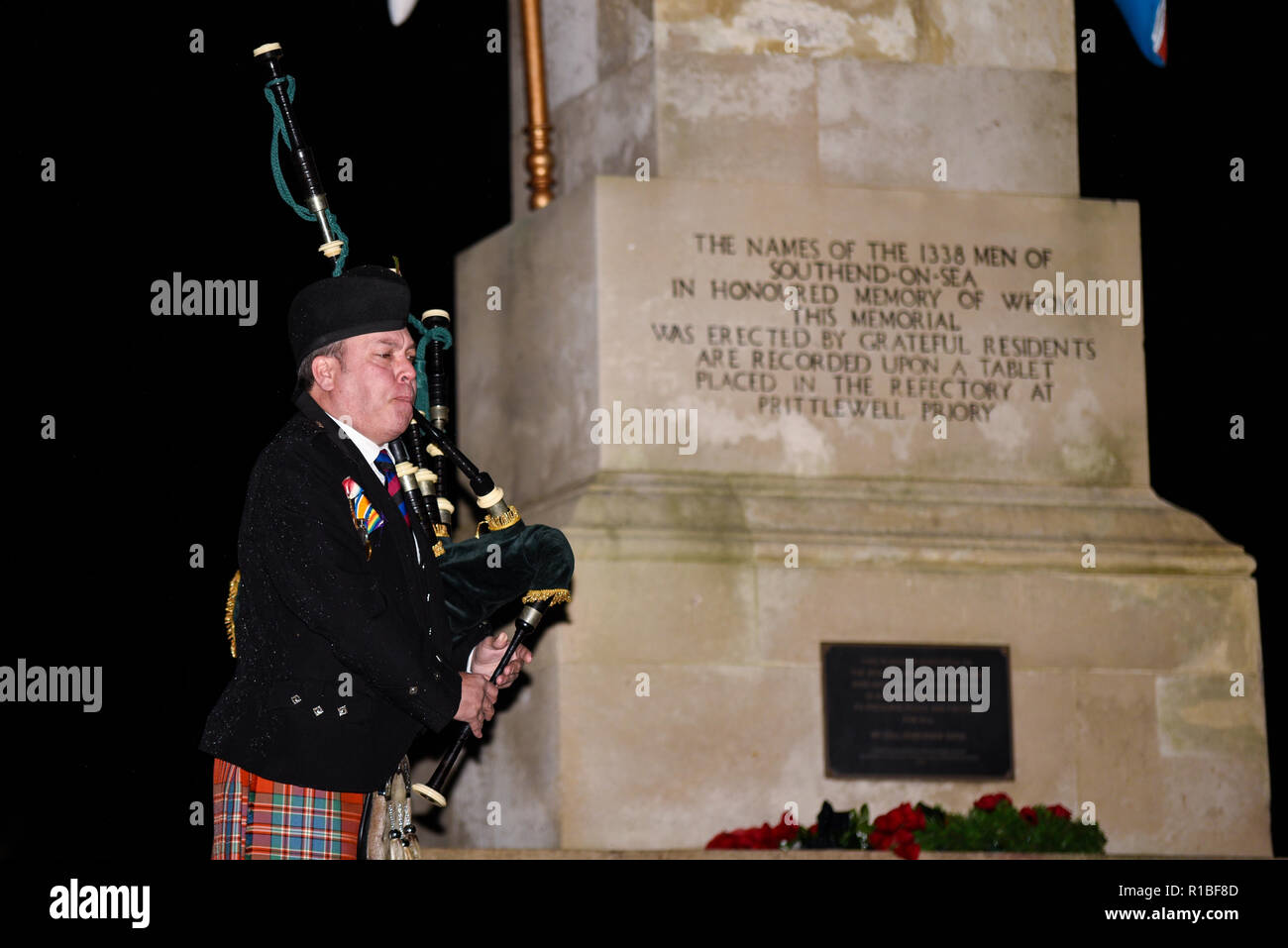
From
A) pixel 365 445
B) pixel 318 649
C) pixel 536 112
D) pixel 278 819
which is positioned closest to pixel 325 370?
pixel 365 445

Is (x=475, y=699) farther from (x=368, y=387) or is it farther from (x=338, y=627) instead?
(x=368, y=387)

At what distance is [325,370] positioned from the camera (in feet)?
24.4

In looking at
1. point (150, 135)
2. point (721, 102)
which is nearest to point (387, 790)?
point (721, 102)

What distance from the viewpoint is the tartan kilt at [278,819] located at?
22.9 ft

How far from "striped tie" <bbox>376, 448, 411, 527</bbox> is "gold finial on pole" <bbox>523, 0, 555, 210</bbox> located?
19.9ft

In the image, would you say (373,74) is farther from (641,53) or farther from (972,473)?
(972,473)

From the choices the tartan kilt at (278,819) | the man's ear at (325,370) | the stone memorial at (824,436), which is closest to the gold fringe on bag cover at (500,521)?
the man's ear at (325,370)

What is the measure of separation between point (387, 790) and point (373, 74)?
7.87 meters

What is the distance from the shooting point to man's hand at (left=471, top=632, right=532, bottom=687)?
771 cm

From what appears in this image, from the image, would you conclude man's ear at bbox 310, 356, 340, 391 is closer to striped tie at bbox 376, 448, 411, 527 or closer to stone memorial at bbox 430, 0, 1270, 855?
striped tie at bbox 376, 448, 411, 527

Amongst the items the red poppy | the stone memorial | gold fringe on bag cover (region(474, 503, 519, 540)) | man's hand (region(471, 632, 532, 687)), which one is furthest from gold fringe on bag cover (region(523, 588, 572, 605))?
the stone memorial

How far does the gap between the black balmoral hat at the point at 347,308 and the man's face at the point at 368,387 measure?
0.04m

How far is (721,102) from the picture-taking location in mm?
12797

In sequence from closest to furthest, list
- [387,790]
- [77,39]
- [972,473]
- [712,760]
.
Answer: [387,790]
[712,760]
[972,473]
[77,39]
